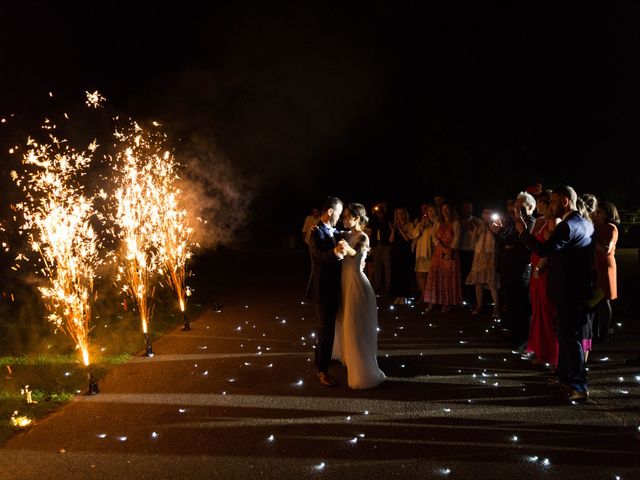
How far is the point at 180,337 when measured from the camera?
1060 cm

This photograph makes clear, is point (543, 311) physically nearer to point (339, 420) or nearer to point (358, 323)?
point (358, 323)

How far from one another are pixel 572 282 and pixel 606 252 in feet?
9.25

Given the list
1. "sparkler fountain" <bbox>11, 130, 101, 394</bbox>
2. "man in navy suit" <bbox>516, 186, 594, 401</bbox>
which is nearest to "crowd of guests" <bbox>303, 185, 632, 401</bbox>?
"man in navy suit" <bbox>516, 186, 594, 401</bbox>

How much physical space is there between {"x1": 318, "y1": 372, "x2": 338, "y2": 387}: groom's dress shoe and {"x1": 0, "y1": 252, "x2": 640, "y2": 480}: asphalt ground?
0.14 m

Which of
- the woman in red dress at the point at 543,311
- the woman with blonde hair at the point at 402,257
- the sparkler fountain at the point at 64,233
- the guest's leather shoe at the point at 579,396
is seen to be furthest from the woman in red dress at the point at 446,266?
the sparkler fountain at the point at 64,233

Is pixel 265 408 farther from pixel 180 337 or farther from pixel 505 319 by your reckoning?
pixel 505 319

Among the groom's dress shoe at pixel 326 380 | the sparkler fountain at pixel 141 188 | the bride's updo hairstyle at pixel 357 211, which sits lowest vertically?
the groom's dress shoe at pixel 326 380

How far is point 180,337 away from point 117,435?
4.85m

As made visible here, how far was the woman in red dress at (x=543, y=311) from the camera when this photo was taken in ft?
25.5

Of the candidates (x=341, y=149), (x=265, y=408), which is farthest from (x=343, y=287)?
(x=341, y=149)

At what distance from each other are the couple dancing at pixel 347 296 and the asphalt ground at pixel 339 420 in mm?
272

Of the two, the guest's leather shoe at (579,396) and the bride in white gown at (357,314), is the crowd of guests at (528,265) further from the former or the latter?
the bride in white gown at (357,314)

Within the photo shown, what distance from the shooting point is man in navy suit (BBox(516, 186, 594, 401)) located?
6.48 metres

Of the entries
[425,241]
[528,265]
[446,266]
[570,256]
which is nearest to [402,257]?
[425,241]
